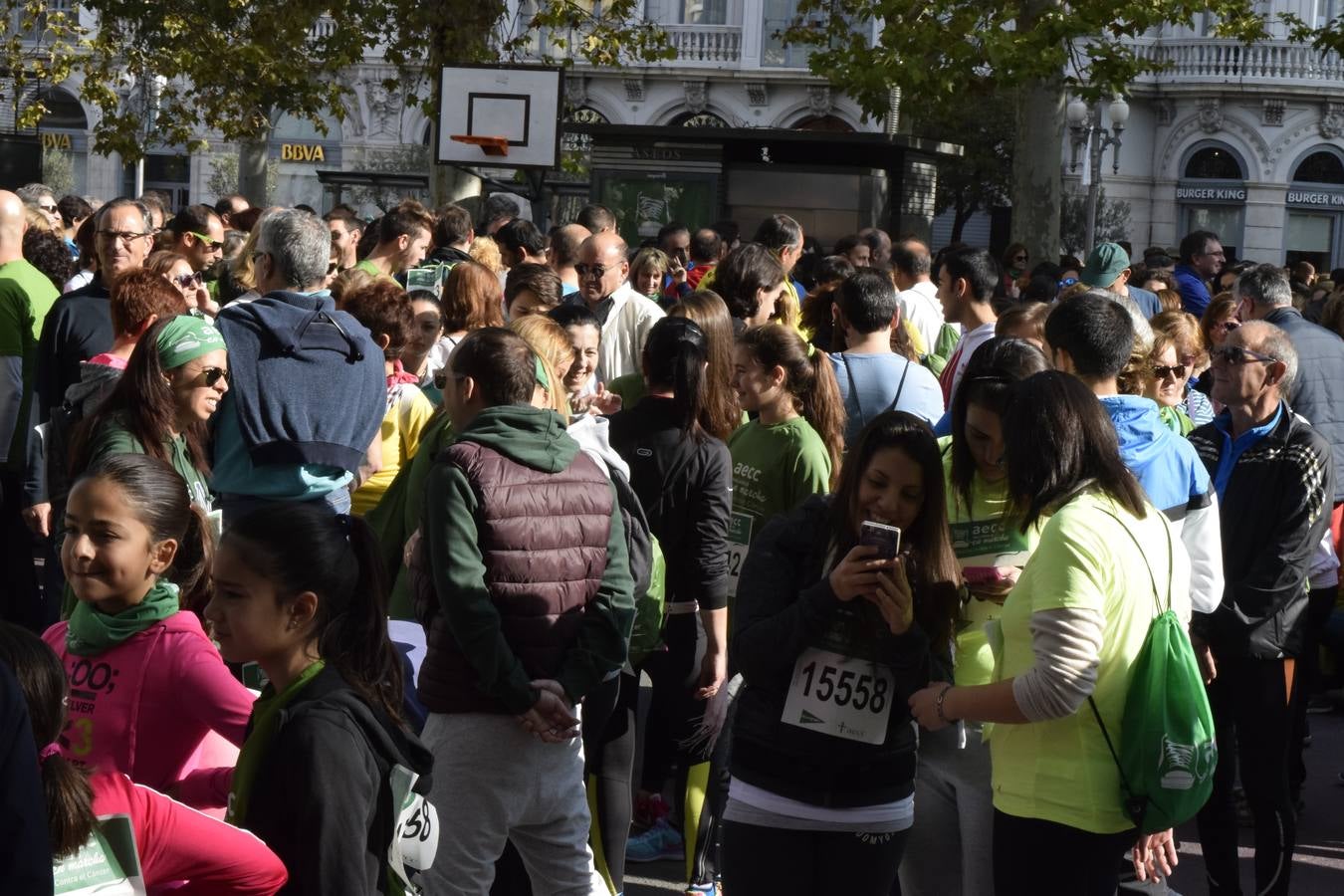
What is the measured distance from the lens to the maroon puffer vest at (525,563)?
13.8ft

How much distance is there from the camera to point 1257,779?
557 centimetres

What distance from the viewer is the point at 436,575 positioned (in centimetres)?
414

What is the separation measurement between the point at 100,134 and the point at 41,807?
84.6ft

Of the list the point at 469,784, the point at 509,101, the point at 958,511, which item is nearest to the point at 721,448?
the point at 958,511

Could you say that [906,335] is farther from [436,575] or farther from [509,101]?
[509,101]

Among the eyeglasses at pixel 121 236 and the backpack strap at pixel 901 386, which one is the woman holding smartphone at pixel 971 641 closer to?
the backpack strap at pixel 901 386

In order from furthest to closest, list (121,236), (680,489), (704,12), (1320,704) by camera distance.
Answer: (704,12), (1320,704), (121,236), (680,489)

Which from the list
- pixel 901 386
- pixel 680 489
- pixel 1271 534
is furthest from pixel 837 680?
pixel 901 386

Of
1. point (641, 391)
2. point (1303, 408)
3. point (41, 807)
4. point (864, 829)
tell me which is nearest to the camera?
point (41, 807)

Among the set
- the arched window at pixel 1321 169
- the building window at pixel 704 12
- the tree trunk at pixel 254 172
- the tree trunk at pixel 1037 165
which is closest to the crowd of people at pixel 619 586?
the tree trunk at pixel 1037 165

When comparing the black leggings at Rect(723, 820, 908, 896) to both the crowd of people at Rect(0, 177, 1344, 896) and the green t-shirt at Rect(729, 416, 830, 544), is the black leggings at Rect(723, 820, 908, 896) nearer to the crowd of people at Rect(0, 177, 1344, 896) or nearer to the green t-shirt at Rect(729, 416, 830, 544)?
the crowd of people at Rect(0, 177, 1344, 896)

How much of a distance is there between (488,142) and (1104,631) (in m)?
14.6

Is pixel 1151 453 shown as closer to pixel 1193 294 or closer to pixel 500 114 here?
pixel 1193 294

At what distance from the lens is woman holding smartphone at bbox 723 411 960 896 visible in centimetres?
386
